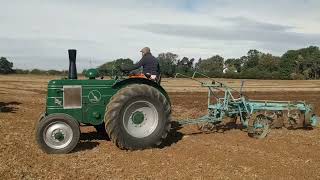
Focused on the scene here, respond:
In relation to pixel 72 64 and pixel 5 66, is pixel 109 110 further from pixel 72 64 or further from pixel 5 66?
pixel 5 66

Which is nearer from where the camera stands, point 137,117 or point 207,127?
point 137,117

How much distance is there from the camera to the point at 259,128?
1170 cm

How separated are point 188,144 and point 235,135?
172 cm

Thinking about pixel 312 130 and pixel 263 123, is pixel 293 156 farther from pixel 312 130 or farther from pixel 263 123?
pixel 312 130

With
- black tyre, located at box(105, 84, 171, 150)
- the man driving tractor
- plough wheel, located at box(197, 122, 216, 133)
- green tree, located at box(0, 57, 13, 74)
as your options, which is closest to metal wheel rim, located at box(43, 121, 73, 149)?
black tyre, located at box(105, 84, 171, 150)

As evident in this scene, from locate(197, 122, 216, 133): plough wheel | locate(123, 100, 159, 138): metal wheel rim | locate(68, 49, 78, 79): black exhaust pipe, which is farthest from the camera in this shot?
locate(197, 122, 216, 133): plough wheel

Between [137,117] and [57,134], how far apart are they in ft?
5.25

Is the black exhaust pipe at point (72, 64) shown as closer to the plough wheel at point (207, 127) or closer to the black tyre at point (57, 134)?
the black tyre at point (57, 134)

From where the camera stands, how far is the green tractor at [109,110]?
9.74m

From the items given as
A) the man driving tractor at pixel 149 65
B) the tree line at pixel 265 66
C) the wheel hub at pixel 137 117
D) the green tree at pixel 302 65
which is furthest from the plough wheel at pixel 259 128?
the green tree at pixel 302 65

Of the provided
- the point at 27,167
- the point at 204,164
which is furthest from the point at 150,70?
the point at 27,167

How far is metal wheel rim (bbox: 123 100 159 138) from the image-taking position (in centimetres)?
1009

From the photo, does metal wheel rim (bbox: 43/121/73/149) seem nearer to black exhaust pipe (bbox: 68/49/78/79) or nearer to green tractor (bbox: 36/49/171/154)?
green tractor (bbox: 36/49/171/154)

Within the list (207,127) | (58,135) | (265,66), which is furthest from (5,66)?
(58,135)
